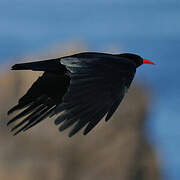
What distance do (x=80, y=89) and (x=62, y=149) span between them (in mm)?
5435

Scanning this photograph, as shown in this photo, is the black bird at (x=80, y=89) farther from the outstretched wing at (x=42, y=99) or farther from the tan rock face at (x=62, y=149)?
the tan rock face at (x=62, y=149)

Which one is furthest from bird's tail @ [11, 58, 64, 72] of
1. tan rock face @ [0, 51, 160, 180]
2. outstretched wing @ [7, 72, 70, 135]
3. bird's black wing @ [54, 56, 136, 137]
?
tan rock face @ [0, 51, 160, 180]

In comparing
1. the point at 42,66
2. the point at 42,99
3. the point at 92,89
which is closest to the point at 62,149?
A: the point at 42,99

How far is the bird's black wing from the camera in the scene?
8578mm

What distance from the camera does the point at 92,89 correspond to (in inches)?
352

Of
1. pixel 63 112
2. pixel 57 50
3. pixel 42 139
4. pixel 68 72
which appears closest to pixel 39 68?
pixel 68 72

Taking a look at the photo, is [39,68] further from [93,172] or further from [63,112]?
[93,172]

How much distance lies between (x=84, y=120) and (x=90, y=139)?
5727 mm

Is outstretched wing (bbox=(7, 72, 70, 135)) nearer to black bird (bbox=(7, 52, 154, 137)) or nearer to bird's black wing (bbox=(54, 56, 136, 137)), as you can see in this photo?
black bird (bbox=(7, 52, 154, 137))

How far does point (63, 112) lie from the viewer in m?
8.63

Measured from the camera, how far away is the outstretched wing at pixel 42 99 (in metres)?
10.1

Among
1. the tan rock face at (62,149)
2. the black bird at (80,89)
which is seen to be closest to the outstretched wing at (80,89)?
the black bird at (80,89)

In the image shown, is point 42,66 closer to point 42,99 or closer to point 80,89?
point 42,99

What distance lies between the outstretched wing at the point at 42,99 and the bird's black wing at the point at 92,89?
30.8 inches
